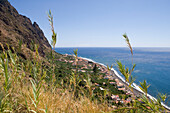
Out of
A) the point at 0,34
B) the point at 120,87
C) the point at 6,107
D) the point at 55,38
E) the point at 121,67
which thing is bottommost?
the point at 120,87

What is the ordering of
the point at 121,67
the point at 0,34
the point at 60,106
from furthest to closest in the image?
the point at 0,34, the point at 60,106, the point at 121,67

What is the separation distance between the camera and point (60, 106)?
1.57 m

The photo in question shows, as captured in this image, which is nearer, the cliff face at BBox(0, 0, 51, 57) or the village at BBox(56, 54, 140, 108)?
the village at BBox(56, 54, 140, 108)

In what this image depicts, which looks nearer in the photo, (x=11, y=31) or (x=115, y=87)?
(x=11, y=31)

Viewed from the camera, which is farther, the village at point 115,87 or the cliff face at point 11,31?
the cliff face at point 11,31

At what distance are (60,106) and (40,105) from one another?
30 centimetres

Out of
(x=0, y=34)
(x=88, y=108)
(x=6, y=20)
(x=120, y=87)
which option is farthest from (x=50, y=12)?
(x=6, y=20)

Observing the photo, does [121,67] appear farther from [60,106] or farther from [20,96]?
[20,96]

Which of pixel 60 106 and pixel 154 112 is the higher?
pixel 154 112

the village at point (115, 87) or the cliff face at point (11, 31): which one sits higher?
the cliff face at point (11, 31)

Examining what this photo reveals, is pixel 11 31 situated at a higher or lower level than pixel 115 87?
higher

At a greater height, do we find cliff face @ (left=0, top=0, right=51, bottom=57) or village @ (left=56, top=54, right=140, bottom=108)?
cliff face @ (left=0, top=0, right=51, bottom=57)

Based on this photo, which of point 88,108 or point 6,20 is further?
point 6,20

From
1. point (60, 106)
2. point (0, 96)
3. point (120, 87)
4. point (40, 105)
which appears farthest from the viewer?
point (120, 87)
